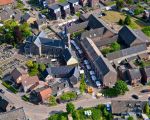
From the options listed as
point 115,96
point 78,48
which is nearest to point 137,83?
point 115,96

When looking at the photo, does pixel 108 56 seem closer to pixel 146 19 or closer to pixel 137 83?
pixel 137 83

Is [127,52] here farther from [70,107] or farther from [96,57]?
[70,107]

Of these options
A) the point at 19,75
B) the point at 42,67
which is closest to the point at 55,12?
the point at 42,67

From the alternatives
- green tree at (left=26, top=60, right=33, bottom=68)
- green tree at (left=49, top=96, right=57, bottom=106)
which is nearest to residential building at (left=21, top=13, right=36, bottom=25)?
green tree at (left=26, top=60, right=33, bottom=68)

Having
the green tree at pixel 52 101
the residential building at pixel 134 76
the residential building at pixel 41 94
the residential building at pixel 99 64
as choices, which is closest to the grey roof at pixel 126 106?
the residential building at pixel 134 76

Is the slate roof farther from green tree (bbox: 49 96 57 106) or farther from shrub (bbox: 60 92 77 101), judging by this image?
green tree (bbox: 49 96 57 106)

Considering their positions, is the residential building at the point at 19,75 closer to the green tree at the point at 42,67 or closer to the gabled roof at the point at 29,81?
the gabled roof at the point at 29,81

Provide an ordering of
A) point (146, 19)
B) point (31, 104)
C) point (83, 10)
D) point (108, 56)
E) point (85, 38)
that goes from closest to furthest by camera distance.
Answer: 1. point (31, 104)
2. point (108, 56)
3. point (85, 38)
4. point (146, 19)
5. point (83, 10)
